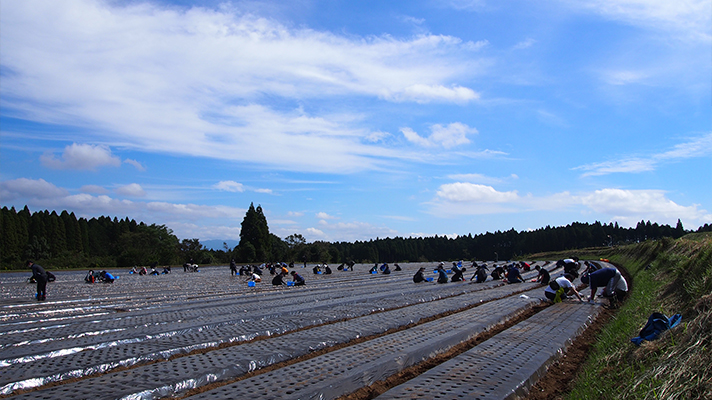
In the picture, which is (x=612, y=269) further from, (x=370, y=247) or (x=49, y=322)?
(x=370, y=247)

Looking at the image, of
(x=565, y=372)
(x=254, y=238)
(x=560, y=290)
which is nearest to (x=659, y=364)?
(x=565, y=372)

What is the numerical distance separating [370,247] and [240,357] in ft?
372

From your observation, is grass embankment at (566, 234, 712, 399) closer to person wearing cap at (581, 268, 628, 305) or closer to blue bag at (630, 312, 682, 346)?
blue bag at (630, 312, 682, 346)

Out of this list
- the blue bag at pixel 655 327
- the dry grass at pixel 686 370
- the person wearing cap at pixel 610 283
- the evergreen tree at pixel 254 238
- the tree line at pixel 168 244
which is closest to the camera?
the dry grass at pixel 686 370

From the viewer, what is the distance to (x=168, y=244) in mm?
66375

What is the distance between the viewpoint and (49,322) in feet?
35.0

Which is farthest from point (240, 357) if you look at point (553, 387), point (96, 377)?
point (553, 387)

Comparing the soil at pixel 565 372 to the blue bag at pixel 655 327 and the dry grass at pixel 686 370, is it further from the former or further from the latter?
the dry grass at pixel 686 370

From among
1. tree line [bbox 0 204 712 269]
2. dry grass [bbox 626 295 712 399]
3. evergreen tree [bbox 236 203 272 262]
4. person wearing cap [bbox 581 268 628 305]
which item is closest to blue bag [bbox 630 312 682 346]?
dry grass [bbox 626 295 712 399]

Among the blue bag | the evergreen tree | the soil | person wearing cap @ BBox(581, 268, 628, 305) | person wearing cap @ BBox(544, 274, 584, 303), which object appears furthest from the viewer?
the evergreen tree

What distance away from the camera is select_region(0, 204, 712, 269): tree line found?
5647cm

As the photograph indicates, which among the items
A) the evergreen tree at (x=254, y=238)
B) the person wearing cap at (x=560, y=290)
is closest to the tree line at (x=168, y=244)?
the evergreen tree at (x=254, y=238)

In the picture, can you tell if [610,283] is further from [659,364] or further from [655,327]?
[659,364]

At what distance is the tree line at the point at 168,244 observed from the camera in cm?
5647
